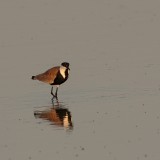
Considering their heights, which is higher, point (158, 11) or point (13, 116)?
point (158, 11)

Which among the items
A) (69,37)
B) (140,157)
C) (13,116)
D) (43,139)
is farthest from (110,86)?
(69,37)

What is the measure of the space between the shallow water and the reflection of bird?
28mm

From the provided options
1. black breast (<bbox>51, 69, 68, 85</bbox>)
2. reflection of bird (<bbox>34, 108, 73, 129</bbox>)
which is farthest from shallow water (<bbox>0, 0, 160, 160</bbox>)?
black breast (<bbox>51, 69, 68, 85</bbox>)

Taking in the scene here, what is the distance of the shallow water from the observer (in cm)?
1977

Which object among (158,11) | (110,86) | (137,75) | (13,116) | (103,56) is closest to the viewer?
(13,116)

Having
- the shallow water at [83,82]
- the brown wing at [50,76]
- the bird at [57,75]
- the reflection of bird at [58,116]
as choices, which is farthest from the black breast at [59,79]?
the reflection of bird at [58,116]

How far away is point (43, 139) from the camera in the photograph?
20359mm

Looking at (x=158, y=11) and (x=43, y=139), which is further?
(x=158, y=11)

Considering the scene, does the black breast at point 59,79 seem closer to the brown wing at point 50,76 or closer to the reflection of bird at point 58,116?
the brown wing at point 50,76

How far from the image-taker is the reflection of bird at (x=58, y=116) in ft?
73.5

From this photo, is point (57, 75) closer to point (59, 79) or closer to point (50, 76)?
point (59, 79)

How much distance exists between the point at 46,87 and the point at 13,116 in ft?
19.7

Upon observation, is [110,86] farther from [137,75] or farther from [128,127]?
[128,127]

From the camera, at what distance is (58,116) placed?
23547mm
